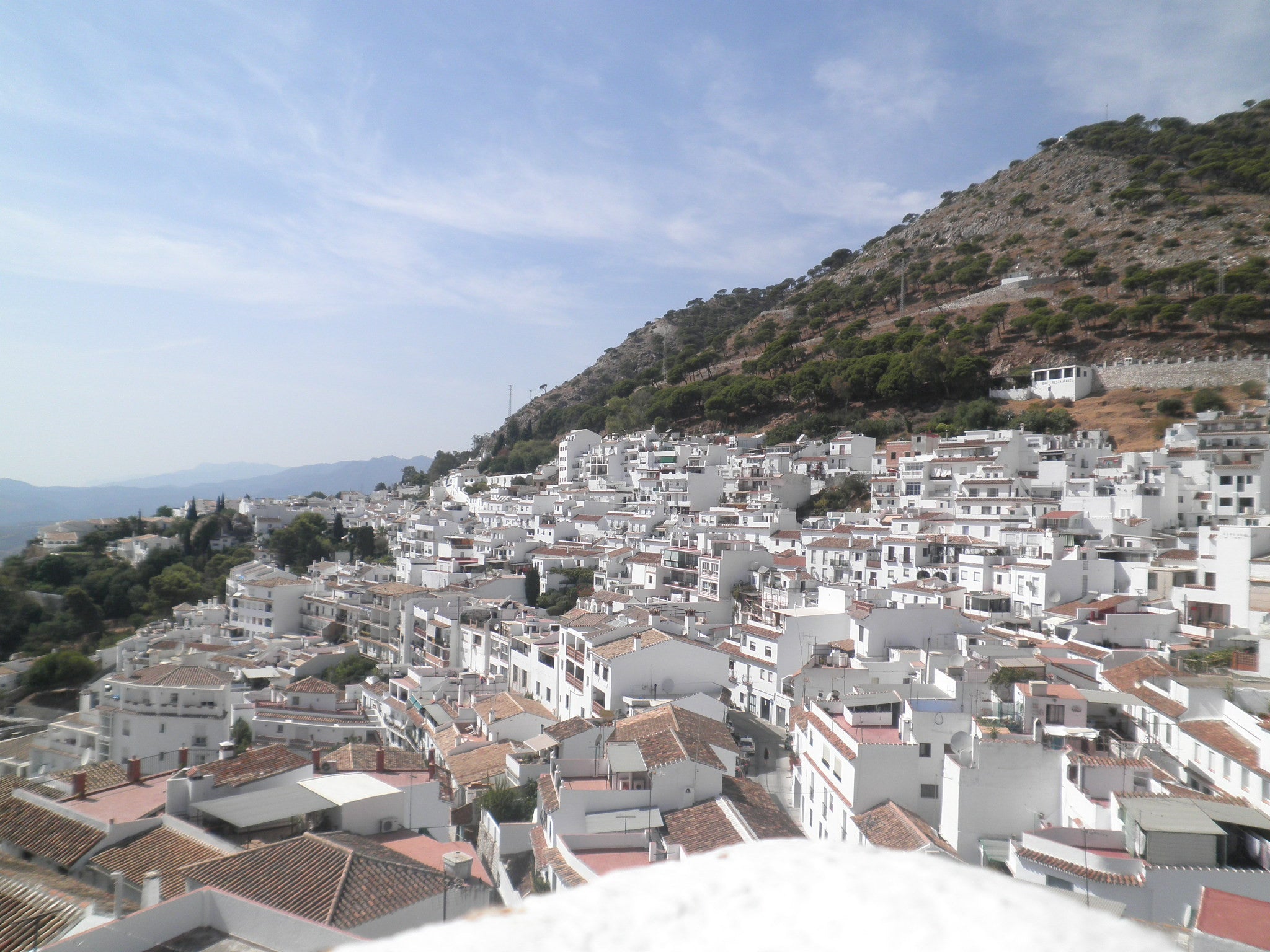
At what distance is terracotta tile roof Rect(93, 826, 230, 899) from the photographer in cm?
771

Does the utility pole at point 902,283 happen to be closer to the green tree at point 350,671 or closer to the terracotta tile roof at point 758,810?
the green tree at point 350,671

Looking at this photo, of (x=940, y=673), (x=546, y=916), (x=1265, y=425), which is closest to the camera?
(x=546, y=916)

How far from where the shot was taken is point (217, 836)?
8.48 metres

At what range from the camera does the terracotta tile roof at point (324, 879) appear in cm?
639

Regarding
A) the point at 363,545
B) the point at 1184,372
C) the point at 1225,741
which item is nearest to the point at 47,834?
the point at 1225,741

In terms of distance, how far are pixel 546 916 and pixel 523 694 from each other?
1901 cm

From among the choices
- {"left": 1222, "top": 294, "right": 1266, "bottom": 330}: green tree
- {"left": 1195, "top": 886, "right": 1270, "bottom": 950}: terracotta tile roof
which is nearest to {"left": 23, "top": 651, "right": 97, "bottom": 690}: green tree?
{"left": 1195, "top": 886, "right": 1270, "bottom": 950}: terracotta tile roof

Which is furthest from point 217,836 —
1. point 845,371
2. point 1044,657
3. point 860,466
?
point 845,371

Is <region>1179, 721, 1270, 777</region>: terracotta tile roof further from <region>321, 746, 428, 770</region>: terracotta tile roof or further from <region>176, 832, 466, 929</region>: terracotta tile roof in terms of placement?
<region>321, 746, 428, 770</region>: terracotta tile roof

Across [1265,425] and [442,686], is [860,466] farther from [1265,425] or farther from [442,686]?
[442,686]

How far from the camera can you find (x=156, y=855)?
26.7ft

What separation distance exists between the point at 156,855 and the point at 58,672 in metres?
21.1

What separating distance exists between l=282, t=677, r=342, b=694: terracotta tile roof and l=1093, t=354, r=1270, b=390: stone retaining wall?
38.8 metres

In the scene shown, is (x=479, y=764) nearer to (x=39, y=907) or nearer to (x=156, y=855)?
(x=156, y=855)
